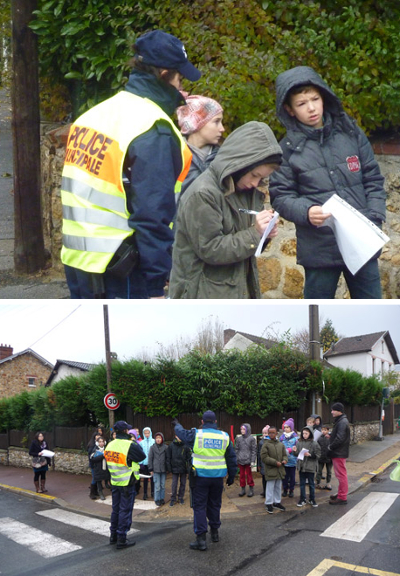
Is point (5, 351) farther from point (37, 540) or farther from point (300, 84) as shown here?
point (300, 84)

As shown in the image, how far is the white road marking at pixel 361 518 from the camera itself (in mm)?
4039

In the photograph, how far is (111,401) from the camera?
7715 millimetres

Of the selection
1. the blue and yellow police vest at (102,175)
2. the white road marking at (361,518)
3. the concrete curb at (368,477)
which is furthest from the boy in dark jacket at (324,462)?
the blue and yellow police vest at (102,175)

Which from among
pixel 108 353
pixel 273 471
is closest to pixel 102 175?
pixel 108 353

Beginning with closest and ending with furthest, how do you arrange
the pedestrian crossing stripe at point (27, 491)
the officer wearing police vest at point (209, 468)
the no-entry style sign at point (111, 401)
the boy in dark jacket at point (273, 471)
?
the officer wearing police vest at point (209, 468)
the boy in dark jacket at point (273, 471)
the pedestrian crossing stripe at point (27, 491)
the no-entry style sign at point (111, 401)

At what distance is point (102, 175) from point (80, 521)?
3.80 m

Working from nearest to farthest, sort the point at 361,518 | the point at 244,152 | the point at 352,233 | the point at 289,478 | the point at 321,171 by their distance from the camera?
the point at 244,152 → the point at 352,233 → the point at 321,171 → the point at 361,518 → the point at 289,478

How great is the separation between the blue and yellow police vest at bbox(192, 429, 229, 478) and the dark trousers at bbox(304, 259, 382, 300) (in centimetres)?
126

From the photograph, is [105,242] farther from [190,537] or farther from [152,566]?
[190,537]

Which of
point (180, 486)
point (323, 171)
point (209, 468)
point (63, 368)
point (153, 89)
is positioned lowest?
point (180, 486)

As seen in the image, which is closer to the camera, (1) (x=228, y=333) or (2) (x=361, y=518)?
(1) (x=228, y=333)

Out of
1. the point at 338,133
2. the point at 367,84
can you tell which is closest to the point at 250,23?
the point at 367,84

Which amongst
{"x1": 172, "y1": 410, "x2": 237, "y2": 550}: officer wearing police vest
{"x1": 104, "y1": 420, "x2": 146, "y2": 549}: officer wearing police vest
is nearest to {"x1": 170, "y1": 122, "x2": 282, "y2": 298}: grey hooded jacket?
{"x1": 172, "y1": 410, "x2": 237, "y2": 550}: officer wearing police vest

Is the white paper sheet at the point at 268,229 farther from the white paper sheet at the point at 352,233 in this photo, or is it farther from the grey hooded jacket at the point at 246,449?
the grey hooded jacket at the point at 246,449
